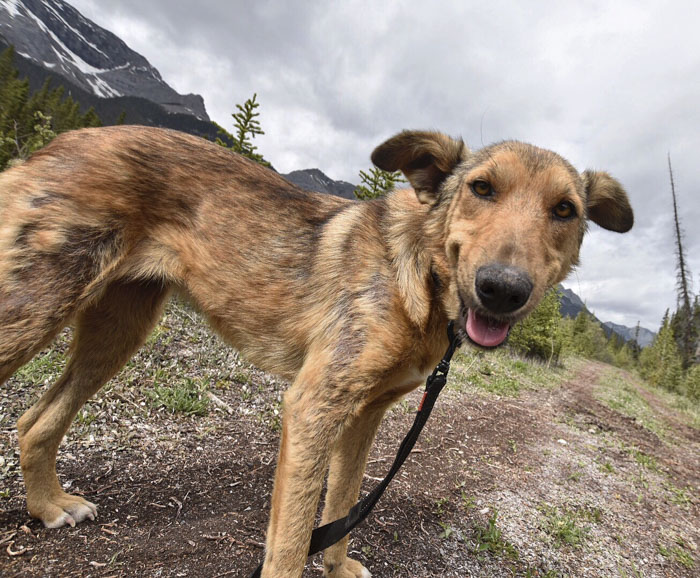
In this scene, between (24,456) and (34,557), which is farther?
(24,456)

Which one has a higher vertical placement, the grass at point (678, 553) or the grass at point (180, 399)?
the grass at point (678, 553)

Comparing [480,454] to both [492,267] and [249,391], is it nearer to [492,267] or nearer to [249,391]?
[249,391]

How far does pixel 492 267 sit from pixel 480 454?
14.0ft

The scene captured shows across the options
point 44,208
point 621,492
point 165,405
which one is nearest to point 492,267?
point 44,208

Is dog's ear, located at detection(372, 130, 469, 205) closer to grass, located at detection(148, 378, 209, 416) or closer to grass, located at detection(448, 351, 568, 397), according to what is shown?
grass, located at detection(148, 378, 209, 416)

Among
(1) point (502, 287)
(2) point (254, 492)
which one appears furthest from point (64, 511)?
(1) point (502, 287)

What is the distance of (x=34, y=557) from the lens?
2.32m

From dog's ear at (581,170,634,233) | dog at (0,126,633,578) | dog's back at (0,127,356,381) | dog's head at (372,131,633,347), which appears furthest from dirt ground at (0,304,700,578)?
dog's ear at (581,170,634,233)

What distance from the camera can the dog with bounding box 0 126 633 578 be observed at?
77.1 inches

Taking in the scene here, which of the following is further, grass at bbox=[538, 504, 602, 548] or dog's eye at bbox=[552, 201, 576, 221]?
grass at bbox=[538, 504, 602, 548]

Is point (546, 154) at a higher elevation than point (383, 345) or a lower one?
higher

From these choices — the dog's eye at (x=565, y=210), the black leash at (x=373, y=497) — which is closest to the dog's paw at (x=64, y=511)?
the black leash at (x=373, y=497)

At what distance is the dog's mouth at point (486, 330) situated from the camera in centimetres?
186

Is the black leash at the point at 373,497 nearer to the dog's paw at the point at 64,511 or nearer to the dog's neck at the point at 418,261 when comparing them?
the dog's neck at the point at 418,261
